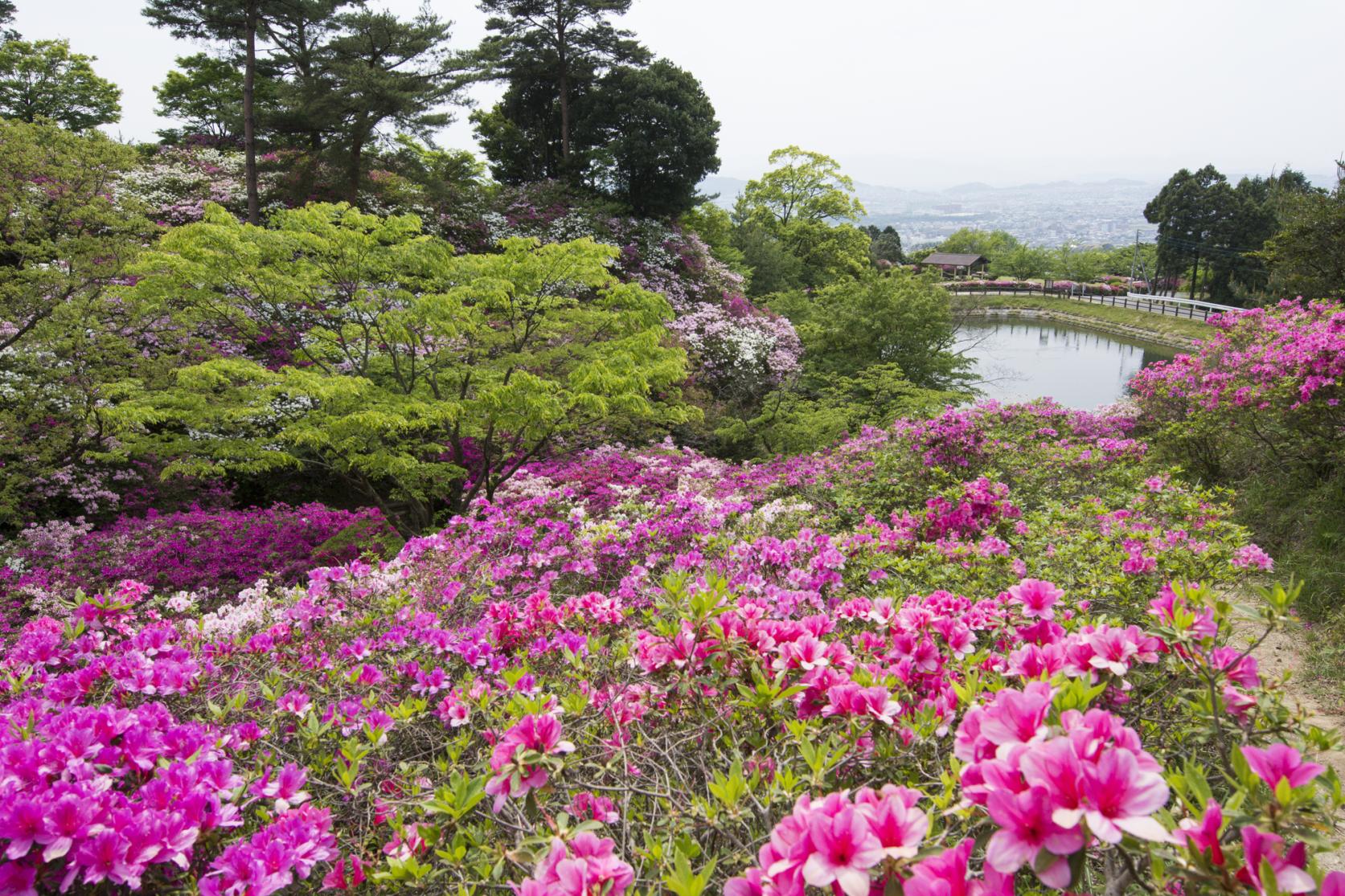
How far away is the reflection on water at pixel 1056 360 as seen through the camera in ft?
57.4

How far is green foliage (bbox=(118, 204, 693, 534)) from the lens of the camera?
5.33 meters

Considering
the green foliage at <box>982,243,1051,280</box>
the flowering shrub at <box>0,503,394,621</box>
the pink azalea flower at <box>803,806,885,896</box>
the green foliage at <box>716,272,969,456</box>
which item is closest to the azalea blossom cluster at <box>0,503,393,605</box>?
the flowering shrub at <box>0,503,394,621</box>

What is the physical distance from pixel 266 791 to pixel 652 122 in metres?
17.1

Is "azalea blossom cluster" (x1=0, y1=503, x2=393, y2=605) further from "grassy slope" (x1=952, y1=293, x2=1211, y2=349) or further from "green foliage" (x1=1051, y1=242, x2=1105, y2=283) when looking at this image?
"green foliage" (x1=1051, y1=242, x2=1105, y2=283)

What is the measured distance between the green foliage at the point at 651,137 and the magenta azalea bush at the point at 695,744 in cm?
1547

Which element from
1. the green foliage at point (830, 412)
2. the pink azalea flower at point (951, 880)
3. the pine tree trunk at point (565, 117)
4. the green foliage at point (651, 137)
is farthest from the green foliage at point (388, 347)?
the pine tree trunk at point (565, 117)

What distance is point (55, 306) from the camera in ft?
19.5

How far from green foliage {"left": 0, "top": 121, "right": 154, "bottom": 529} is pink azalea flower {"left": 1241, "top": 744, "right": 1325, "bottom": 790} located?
711 cm

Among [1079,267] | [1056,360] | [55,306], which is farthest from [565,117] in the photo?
[1079,267]

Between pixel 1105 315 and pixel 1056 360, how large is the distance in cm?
952

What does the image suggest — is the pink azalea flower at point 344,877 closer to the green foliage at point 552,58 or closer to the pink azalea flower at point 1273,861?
the pink azalea flower at point 1273,861

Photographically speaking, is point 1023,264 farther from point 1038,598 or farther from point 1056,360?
point 1038,598

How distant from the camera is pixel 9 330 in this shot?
6648 millimetres

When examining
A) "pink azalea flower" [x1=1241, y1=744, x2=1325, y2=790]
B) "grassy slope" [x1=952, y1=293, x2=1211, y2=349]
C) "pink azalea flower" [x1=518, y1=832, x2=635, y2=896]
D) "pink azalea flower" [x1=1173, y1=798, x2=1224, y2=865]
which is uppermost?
"grassy slope" [x1=952, y1=293, x2=1211, y2=349]
